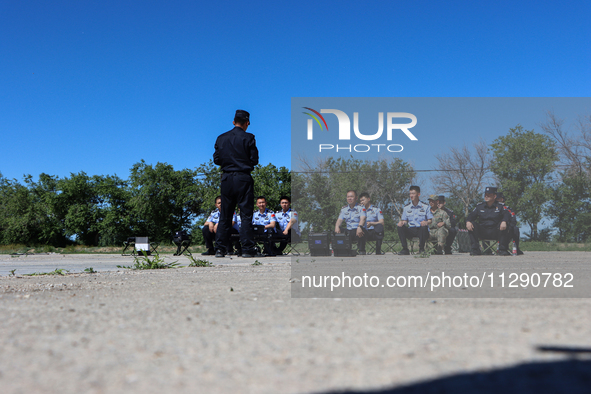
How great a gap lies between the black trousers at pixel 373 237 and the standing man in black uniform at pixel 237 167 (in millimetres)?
2958

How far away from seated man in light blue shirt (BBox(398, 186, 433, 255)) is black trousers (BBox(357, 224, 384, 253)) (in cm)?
48

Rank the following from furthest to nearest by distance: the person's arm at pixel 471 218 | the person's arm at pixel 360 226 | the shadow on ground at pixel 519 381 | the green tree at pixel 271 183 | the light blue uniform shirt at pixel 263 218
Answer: the green tree at pixel 271 183 < the light blue uniform shirt at pixel 263 218 < the person's arm at pixel 471 218 < the person's arm at pixel 360 226 < the shadow on ground at pixel 519 381

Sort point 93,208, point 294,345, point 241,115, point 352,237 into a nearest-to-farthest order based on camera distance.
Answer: point 294,345
point 241,115
point 352,237
point 93,208

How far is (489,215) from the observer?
388 inches

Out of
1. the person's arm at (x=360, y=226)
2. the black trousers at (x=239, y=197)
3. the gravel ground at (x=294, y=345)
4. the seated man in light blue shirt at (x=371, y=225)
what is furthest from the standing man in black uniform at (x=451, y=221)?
the gravel ground at (x=294, y=345)

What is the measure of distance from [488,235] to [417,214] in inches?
62.8

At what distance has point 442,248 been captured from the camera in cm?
1008

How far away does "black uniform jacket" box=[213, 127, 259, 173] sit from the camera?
717 cm

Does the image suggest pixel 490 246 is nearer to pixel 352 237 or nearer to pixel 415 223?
pixel 415 223

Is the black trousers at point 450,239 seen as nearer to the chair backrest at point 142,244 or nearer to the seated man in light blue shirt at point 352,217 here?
the seated man in light blue shirt at point 352,217

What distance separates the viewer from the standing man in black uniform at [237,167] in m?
7.16

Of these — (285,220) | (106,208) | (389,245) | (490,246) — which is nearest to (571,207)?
(490,246)

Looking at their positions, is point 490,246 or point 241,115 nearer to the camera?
point 241,115

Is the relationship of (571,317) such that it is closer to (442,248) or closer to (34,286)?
(34,286)
